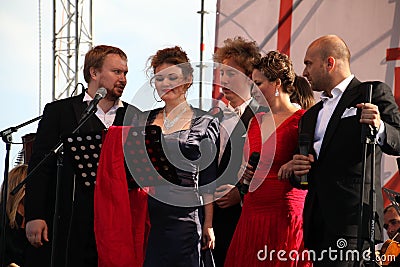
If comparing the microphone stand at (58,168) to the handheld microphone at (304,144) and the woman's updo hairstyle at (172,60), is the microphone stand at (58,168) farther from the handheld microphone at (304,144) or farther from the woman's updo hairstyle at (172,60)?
the handheld microphone at (304,144)

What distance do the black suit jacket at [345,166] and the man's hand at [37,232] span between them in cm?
176

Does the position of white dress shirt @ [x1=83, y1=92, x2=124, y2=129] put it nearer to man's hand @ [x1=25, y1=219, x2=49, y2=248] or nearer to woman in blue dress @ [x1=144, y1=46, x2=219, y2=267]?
woman in blue dress @ [x1=144, y1=46, x2=219, y2=267]

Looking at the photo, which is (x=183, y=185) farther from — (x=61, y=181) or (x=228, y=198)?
(x=61, y=181)

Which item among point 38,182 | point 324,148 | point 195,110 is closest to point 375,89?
point 324,148

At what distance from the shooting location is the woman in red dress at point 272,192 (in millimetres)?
5086

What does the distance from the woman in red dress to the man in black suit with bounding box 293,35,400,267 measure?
1.17 ft

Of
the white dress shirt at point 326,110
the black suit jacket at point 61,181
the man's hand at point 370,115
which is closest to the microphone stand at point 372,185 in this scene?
the man's hand at point 370,115

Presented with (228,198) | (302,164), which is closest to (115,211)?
(228,198)

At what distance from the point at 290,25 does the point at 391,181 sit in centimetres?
169

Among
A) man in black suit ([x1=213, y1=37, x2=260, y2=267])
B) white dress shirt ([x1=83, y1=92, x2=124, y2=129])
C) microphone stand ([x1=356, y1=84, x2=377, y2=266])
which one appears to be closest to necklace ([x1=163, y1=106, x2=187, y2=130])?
man in black suit ([x1=213, y1=37, x2=260, y2=267])

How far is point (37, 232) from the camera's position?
539 cm

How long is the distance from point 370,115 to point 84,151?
67.0 inches

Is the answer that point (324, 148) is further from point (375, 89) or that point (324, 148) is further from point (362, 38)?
point (362, 38)

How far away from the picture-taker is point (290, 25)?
7.45 meters
